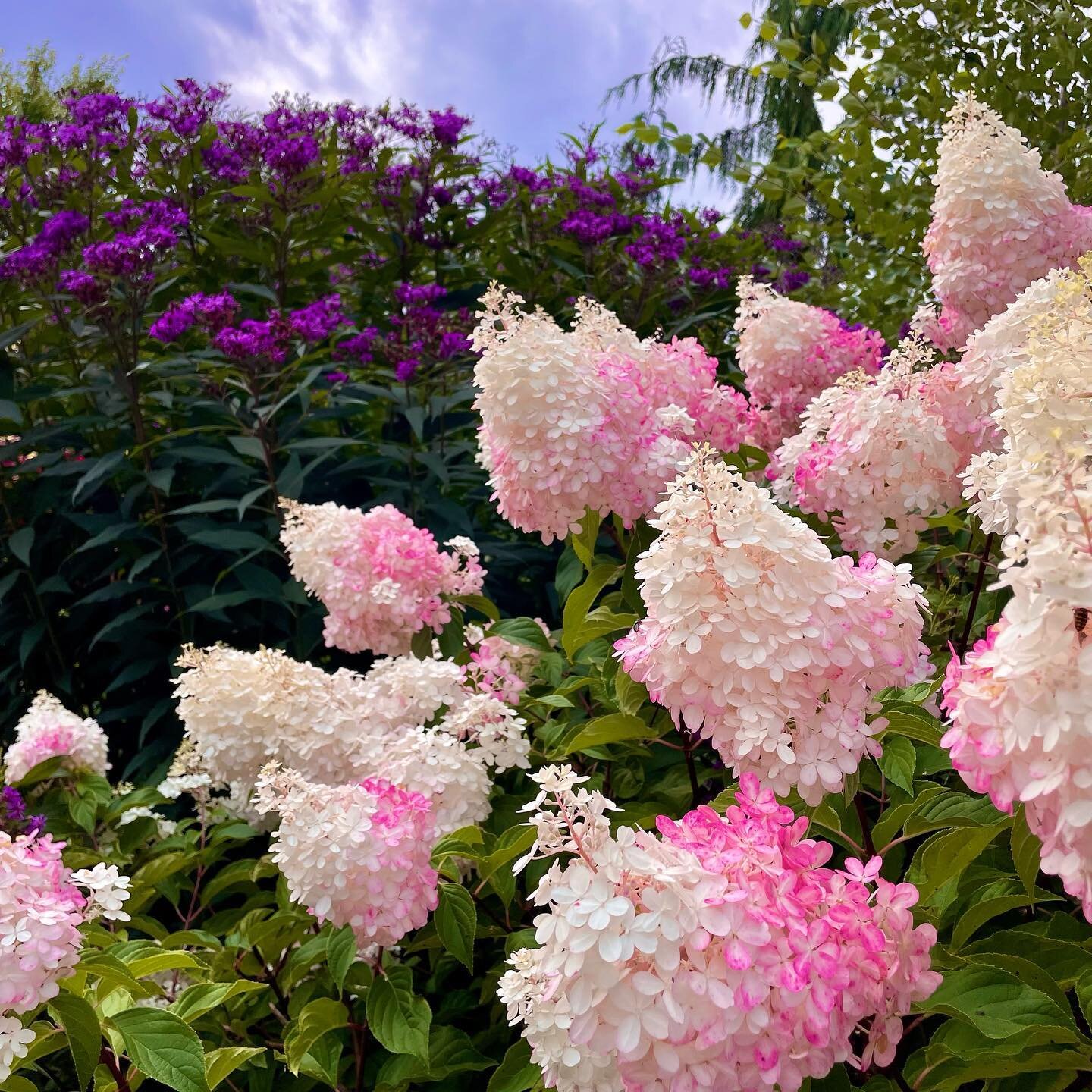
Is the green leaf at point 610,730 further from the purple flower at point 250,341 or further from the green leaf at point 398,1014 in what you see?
the purple flower at point 250,341

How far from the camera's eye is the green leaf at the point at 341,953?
154 cm

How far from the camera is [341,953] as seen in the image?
1.54 m

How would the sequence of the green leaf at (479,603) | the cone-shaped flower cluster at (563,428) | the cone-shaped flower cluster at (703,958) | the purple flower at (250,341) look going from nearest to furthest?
1. the cone-shaped flower cluster at (703,958)
2. the cone-shaped flower cluster at (563,428)
3. the green leaf at (479,603)
4. the purple flower at (250,341)

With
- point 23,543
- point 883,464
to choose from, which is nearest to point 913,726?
point 883,464

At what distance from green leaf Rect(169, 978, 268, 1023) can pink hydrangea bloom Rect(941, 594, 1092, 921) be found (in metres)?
1.16

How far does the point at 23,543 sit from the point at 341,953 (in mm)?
2100

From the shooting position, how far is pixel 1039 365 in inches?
39.3

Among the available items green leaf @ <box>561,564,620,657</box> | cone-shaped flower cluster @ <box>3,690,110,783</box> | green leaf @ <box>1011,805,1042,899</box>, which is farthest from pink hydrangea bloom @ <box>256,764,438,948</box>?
cone-shaped flower cluster @ <box>3,690,110,783</box>

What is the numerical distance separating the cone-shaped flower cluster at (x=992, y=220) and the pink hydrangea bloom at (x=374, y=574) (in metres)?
1.18

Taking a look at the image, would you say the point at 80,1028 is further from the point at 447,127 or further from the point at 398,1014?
the point at 447,127

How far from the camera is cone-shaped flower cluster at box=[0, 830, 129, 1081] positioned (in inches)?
46.1

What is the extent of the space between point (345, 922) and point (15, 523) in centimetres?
248

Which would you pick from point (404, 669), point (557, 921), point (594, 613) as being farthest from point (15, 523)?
point (557, 921)

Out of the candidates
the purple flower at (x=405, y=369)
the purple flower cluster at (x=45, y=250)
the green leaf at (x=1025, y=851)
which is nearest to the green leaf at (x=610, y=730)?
the green leaf at (x=1025, y=851)
